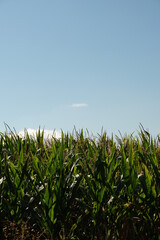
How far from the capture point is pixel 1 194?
14.1 ft

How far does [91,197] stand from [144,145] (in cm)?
161

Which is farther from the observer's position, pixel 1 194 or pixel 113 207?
pixel 1 194

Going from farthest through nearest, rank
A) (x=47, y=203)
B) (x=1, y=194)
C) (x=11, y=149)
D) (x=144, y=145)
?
(x=11, y=149) → (x=144, y=145) → (x=1, y=194) → (x=47, y=203)

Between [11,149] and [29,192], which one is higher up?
[11,149]

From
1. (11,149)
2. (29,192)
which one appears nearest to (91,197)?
(29,192)

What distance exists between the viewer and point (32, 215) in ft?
13.4

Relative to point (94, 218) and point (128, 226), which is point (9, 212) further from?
point (128, 226)

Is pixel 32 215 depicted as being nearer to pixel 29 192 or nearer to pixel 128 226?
pixel 29 192

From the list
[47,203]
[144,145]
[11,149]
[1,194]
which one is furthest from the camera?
[11,149]

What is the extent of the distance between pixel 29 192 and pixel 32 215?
0.26 metres

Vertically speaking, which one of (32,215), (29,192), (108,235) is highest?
(29,192)

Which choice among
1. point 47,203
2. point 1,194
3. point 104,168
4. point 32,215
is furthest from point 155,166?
point 1,194

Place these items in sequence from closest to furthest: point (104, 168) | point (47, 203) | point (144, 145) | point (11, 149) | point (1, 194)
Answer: point (47, 203), point (104, 168), point (1, 194), point (144, 145), point (11, 149)

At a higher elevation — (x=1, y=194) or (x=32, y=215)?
(x=1, y=194)
